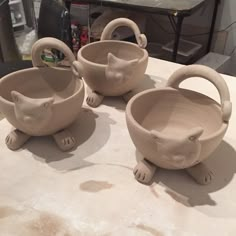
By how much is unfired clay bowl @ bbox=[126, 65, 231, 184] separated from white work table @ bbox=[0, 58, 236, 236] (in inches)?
1.3

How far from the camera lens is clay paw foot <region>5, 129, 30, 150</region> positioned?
0.55m

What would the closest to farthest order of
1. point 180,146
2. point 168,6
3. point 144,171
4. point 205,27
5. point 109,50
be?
point 180,146 < point 144,171 < point 109,50 < point 168,6 < point 205,27

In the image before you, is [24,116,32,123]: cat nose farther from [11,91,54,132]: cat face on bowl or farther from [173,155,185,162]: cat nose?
[173,155,185,162]: cat nose

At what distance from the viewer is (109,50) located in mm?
729

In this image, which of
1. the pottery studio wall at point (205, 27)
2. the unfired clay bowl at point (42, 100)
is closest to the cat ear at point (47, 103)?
the unfired clay bowl at point (42, 100)

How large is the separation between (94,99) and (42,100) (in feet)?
0.73

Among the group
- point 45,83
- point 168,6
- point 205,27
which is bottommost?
point 205,27

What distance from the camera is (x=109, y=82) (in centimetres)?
62

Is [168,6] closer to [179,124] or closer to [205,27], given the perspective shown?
[205,27]

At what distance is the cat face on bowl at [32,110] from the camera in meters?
0.44

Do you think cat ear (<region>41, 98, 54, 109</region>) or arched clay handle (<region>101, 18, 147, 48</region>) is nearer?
cat ear (<region>41, 98, 54, 109</region>)

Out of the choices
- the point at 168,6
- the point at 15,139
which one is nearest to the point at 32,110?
the point at 15,139

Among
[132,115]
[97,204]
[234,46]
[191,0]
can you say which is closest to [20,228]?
[97,204]

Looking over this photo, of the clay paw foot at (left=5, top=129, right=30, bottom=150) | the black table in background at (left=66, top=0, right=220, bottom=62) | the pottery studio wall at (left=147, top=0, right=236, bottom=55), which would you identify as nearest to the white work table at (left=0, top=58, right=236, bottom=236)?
the clay paw foot at (left=5, top=129, right=30, bottom=150)
